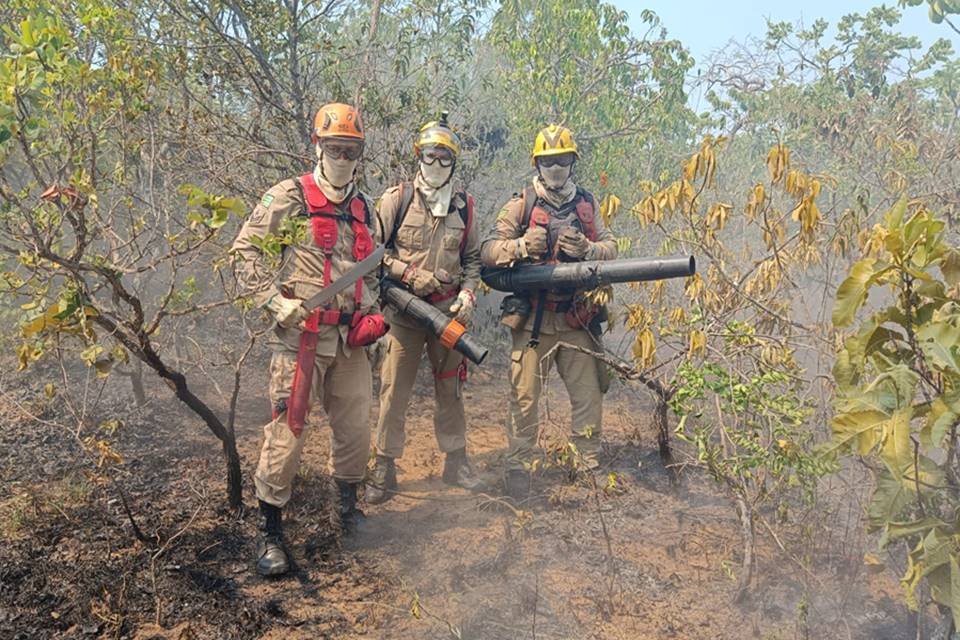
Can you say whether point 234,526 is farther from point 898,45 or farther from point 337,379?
point 898,45

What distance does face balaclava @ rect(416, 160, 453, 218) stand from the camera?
12.3 ft

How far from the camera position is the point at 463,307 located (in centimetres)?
377

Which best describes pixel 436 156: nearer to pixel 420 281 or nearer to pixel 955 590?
pixel 420 281

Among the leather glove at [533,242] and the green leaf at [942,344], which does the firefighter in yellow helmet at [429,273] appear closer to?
the leather glove at [533,242]

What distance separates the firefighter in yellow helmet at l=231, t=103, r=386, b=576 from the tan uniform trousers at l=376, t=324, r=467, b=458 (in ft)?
1.95

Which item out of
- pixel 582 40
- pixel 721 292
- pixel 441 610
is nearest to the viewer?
pixel 441 610

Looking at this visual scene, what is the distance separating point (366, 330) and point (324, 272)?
1.13 feet

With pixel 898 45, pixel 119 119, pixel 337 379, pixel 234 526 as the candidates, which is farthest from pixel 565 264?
pixel 898 45

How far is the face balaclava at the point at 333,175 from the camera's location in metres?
3.15

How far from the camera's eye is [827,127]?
6227 millimetres

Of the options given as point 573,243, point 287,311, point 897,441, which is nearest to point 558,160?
point 573,243

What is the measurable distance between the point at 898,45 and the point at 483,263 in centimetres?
795

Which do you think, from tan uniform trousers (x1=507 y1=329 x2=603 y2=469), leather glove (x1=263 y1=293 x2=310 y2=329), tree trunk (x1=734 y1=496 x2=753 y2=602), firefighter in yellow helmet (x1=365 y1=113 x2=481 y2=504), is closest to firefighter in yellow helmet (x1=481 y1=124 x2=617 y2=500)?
tan uniform trousers (x1=507 y1=329 x2=603 y2=469)

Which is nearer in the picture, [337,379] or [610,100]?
[337,379]
